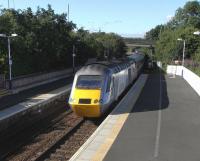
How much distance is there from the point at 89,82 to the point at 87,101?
1.41 metres

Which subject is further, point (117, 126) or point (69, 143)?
point (117, 126)

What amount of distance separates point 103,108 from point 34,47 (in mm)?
27542

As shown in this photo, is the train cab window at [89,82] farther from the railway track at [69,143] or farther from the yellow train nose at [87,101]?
the railway track at [69,143]

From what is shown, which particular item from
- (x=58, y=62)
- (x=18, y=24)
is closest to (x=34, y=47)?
(x=18, y=24)

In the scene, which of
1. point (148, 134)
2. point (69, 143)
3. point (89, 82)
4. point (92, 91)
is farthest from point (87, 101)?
point (148, 134)

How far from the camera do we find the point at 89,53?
73562 mm

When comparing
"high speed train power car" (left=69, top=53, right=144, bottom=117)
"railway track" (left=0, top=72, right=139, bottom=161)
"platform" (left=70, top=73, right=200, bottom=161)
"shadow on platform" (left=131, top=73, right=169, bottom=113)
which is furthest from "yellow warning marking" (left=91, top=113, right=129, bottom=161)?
"shadow on platform" (left=131, top=73, right=169, bottom=113)

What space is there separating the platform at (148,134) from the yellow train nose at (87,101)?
1.08 metres

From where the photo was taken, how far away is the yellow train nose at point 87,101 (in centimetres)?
2180

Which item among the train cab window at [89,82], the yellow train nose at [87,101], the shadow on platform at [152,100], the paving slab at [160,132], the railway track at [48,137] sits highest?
the train cab window at [89,82]

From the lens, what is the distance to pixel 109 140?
667 inches

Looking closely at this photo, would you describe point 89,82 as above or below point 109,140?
above

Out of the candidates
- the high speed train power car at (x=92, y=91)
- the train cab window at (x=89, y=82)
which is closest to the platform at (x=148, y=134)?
the high speed train power car at (x=92, y=91)

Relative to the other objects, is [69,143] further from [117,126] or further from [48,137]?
[117,126]
